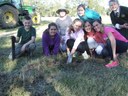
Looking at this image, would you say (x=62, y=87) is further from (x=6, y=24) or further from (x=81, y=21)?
(x=6, y=24)

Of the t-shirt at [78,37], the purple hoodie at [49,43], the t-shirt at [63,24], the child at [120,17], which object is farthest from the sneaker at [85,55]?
the child at [120,17]

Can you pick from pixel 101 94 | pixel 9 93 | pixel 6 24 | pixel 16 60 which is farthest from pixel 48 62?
pixel 6 24

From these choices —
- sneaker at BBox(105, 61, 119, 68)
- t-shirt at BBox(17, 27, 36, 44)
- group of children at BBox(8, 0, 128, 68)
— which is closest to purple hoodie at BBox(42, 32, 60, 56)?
group of children at BBox(8, 0, 128, 68)

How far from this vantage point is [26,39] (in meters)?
6.34

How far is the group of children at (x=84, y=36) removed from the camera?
555cm

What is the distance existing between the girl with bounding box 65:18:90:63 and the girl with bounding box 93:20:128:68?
1.17 ft

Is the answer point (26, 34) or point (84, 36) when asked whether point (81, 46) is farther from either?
point (26, 34)

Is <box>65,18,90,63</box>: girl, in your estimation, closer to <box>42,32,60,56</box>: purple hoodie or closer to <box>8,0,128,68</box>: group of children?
<box>8,0,128,68</box>: group of children

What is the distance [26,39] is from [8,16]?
8.34 m

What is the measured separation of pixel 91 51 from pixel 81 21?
1.96 ft

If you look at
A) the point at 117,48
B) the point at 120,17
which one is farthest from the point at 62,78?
the point at 120,17

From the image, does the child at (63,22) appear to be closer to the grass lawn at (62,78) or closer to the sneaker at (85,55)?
the sneaker at (85,55)

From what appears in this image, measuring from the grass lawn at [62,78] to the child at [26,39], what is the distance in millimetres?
410

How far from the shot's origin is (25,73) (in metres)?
5.01
